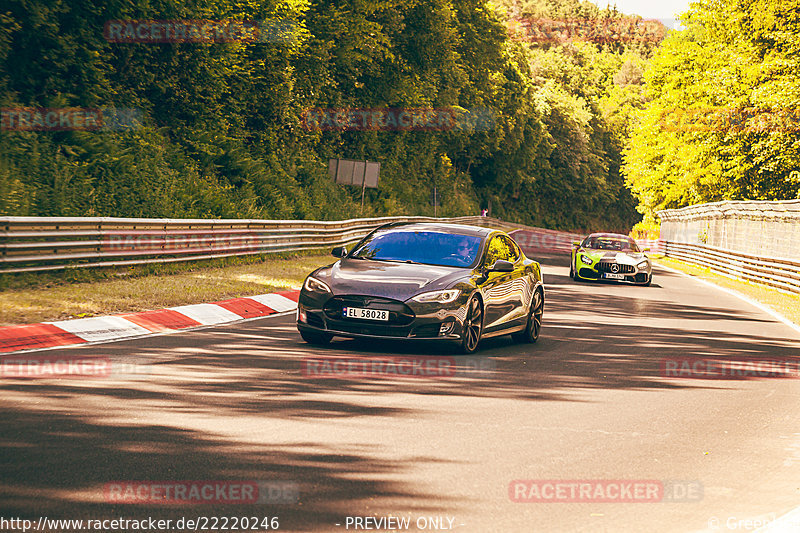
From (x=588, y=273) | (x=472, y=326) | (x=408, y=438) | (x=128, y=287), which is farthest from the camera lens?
(x=588, y=273)

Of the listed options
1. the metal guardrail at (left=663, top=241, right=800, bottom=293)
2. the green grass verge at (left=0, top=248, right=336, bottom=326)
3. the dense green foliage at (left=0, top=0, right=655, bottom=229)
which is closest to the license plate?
the green grass verge at (left=0, top=248, right=336, bottom=326)

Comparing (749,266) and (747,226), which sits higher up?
(747,226)

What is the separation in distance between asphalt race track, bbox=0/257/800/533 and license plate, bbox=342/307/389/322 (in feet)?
1.47

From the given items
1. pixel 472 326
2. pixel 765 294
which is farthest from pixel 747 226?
pixel 472 326

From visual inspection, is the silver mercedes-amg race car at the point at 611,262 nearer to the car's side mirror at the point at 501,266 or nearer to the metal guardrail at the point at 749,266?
the metal guardrail at the point at 749,266

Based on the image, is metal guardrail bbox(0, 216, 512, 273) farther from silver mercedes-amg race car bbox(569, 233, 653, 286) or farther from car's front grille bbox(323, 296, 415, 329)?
silver mercedes-amg race car bbox(569, 233, 653, 286)

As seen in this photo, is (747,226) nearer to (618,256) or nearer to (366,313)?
(618,256)

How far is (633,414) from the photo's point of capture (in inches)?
328

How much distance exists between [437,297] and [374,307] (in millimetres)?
721

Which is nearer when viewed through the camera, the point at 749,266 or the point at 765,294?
the point at 765,294

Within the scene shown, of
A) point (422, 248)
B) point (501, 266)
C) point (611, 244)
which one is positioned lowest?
point (611, 244)

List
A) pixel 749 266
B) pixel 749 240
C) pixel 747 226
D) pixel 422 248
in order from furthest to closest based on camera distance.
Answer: pixel 747 226, pixel 749 240, pixel 749 266, pixel 422 248

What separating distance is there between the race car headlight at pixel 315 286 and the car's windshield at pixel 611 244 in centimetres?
1734

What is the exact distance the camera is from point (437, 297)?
1109cm
